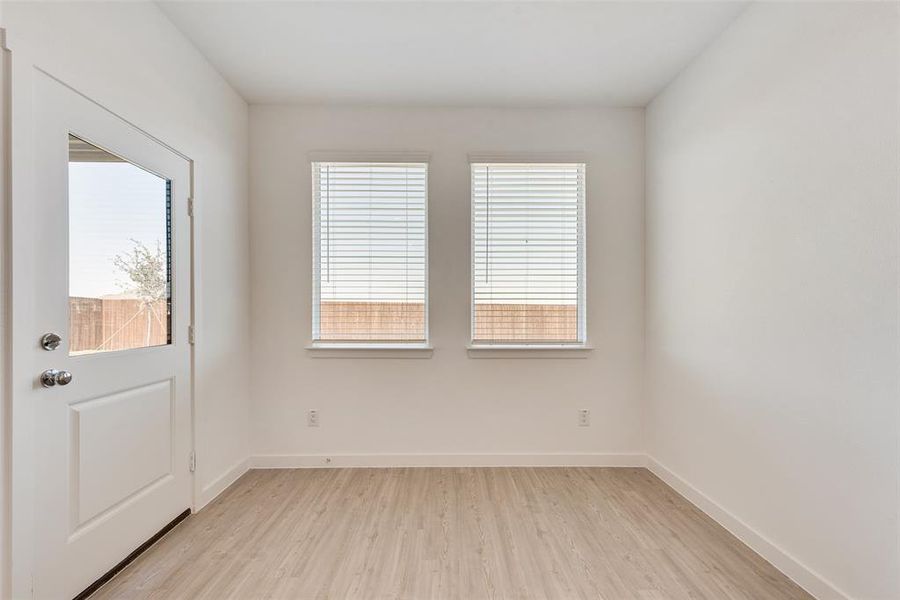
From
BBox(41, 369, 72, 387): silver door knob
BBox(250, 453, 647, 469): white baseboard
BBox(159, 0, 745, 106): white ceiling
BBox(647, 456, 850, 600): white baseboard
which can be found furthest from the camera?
BBox(250, 453, 647, 469): white baseboard

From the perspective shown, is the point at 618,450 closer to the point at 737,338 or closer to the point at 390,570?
the point at 737,338

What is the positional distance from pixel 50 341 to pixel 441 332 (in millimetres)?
2214

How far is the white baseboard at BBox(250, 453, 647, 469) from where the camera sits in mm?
3209

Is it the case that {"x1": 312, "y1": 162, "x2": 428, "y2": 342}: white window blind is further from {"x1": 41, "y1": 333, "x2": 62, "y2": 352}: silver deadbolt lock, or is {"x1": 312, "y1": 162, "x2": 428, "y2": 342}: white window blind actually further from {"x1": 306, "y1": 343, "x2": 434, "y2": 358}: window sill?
{"x1": 41, "y1": 333, "x2": 62, "y2": 352}: silver deadbolt lock

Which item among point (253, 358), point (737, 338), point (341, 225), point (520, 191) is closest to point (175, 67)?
point (341, 225)

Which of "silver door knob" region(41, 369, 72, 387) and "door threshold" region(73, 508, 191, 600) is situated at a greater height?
"silver door knob" region(41, 369, 72, 387)

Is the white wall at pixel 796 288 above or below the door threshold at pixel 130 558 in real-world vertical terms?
above

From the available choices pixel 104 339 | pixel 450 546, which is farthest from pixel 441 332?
pixel 104 339

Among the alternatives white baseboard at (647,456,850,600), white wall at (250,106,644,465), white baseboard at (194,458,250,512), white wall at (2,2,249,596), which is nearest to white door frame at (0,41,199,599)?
white wall at (2,2,249,596)

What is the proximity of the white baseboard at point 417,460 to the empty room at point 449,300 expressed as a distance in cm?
2

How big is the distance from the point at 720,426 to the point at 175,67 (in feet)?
12.2

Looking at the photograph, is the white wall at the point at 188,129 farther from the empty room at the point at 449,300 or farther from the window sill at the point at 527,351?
the window sill at the point at 527,351

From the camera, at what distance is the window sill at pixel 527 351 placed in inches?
127

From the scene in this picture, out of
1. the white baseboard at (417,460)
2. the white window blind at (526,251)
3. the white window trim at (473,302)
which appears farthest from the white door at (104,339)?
the white window blind at (526,251)
